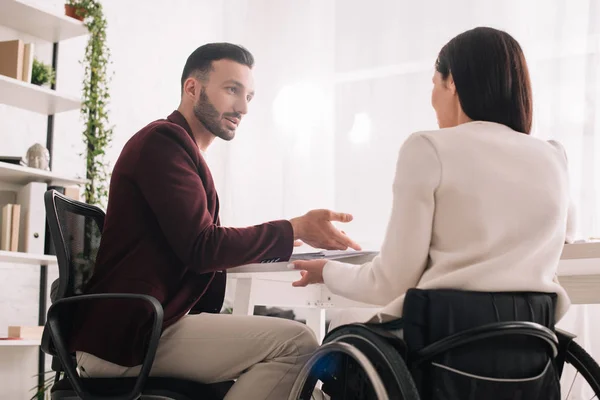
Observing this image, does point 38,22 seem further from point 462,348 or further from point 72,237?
point 462,348

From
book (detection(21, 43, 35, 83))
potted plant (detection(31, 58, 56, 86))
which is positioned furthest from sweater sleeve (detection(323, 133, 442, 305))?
potted plant (detection(31, 58, 56, 86))

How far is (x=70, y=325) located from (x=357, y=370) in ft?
2.27

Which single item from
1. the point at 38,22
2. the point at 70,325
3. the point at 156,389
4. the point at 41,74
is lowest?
the point at 156,389

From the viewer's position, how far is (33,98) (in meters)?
3.52

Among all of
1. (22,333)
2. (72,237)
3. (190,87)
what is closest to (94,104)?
(22,333)

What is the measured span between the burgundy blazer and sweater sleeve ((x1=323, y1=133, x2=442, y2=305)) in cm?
37

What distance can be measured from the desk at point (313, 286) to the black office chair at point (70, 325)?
0.45 metres

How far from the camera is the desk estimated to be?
164 centimetres

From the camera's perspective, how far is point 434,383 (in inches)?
43.7

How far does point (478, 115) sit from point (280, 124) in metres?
3.38

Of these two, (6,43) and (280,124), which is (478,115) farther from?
(280,124)

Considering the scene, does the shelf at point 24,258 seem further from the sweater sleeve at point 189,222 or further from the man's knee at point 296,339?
the man's knee at point 296,339

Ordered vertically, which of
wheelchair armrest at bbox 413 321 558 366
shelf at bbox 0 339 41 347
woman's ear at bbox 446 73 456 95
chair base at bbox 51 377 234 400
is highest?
woman's ear at bbox 446 73 456 95

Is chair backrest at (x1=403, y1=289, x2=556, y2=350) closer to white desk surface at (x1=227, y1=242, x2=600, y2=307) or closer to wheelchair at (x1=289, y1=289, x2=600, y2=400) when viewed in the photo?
wheelchair at (x1=289, y1=289, x2=600, y2=400)
